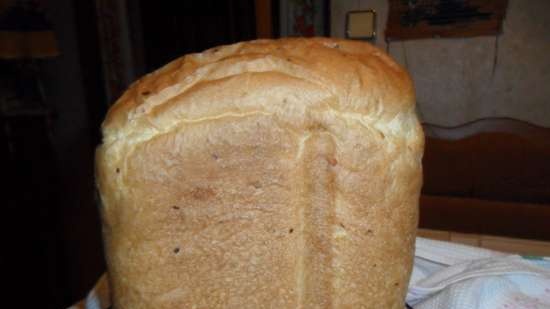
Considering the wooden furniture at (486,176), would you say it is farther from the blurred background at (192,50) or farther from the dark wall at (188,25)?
the dark wall at (188,25)

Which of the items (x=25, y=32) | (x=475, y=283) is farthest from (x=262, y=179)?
(x=25, y=32)

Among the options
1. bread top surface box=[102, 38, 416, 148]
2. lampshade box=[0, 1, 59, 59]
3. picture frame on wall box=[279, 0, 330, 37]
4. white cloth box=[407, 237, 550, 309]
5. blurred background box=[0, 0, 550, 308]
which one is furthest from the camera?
picture frame on wall box=[279, 0, 330, 37]

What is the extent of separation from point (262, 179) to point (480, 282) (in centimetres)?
47

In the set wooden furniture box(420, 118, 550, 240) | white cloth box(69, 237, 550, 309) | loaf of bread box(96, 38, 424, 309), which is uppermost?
loaf of bread box(96, 38, 424, 309)

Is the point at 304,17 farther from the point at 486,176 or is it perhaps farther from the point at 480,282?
the point at 480,282

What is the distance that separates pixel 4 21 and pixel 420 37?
82.7 inches

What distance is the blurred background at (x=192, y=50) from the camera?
5.72 ft

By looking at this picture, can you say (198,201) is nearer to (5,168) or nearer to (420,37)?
(420,37)

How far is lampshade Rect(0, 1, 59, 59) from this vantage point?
193cm

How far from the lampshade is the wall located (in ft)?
5.02

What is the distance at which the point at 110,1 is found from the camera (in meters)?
2.10

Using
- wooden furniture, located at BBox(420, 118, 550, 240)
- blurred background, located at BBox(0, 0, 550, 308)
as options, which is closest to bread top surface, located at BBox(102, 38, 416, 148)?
wooden furniture, located at BBox(420, 118, 550, 240)

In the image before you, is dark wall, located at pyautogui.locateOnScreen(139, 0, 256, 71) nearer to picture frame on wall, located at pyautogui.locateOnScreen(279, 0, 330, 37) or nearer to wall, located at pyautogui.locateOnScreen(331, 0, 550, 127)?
picture frame on wall, located at pyautogui.locateOnScreen(279, 0, 330, 37)

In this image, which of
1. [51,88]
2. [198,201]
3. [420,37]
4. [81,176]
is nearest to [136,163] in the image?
[198,201]
